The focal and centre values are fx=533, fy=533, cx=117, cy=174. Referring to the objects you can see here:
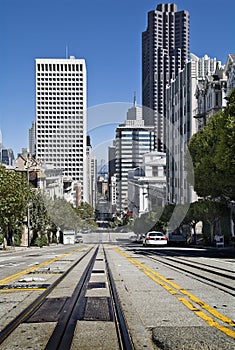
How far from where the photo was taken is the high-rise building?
184000 mm


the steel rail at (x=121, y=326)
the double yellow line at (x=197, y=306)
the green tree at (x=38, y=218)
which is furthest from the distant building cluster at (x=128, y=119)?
the steel rail at (x=121, y=326)

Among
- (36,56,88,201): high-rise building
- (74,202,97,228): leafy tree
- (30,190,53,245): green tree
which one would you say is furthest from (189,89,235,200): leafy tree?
(36,56,88,201): high-rise building

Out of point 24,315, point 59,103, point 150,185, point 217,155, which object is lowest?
point 24,315

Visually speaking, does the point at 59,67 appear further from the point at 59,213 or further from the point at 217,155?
the point at 217,155

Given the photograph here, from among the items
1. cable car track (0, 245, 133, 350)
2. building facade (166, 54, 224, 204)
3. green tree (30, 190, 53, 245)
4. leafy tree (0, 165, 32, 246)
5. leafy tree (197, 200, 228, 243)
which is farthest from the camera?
building facade (166, 54, 224, 204)

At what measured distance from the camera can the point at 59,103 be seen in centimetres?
18788

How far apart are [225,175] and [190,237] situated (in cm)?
3032

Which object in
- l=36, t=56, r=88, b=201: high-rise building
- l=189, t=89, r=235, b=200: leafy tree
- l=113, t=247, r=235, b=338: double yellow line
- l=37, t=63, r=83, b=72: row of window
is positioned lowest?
l=113, t=247, r=235, b=338: double yellow line

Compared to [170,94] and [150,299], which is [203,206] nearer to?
[150,299]

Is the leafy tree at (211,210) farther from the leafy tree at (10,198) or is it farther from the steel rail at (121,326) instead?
the steel rail at (121,326)

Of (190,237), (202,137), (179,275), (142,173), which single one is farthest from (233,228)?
(142,173)

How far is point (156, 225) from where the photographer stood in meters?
90.4

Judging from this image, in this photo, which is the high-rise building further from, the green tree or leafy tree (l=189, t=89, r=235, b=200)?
leafy tree (l=189, t=89, r=235, b=200)

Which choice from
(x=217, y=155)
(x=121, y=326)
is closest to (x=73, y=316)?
(x=121, y=326)
